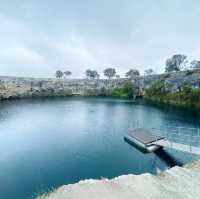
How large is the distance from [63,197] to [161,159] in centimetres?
1373

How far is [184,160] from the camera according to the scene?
67.3 feet

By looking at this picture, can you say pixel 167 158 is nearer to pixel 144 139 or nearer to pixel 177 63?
pixel 144 139

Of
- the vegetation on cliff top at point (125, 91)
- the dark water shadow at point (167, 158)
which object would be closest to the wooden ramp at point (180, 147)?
the dark water shadow at point (167, 158)

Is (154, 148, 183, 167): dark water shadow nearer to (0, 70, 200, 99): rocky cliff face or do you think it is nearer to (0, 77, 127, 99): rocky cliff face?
(0, 70, 200, 99): rocky cliff face

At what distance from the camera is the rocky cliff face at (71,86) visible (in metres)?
83.0

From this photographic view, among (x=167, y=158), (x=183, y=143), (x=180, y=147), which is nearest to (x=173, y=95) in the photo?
(x=183, y=143)

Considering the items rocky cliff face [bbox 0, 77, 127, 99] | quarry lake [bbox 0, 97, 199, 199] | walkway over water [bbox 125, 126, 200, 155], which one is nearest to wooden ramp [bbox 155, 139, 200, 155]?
walkway over water [bbox 125, 126, 200, 155]

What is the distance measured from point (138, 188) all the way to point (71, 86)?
342ft

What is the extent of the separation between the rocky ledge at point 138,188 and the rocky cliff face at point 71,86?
61831 mm

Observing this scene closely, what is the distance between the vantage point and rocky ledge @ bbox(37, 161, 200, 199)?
33.5 ft

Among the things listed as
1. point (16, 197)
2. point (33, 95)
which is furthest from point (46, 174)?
point (33, 95)

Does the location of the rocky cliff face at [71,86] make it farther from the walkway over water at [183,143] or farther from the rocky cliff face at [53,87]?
the walkway over water at [183,143]

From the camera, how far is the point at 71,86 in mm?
112875

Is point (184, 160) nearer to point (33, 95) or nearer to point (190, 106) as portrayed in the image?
point (190, 106)
